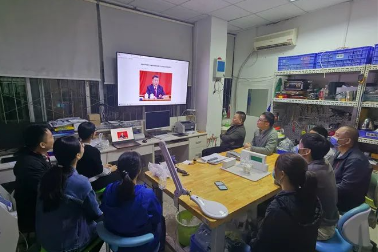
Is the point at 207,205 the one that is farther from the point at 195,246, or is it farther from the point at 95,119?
the point at 95,119

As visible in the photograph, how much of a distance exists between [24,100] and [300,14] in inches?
170

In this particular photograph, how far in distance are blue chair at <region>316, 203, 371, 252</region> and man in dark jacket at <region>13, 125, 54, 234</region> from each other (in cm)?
202

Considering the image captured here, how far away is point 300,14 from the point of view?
330 cm

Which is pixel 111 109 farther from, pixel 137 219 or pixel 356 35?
pixel 356 35

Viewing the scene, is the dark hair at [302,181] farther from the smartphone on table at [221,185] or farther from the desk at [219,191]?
the smartphone on table at [221,185]

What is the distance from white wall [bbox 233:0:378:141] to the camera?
2717 millimetres

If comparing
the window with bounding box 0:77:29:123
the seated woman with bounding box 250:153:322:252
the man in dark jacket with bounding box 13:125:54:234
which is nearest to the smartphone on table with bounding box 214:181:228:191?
the seated woman with bounding box 250:153:322:252

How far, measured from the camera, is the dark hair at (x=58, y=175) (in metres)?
1.14

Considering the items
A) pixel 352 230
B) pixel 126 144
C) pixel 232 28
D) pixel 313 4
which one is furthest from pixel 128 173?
pixel 232 28

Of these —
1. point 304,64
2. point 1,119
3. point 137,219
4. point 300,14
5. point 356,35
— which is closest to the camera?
point 137,219

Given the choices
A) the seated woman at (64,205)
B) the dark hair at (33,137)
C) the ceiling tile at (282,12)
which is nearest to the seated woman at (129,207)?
the seated woman at (64,205)

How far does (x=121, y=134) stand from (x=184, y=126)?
1.12 metres

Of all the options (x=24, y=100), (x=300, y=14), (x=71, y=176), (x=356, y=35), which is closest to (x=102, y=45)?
(x=24, y=100)

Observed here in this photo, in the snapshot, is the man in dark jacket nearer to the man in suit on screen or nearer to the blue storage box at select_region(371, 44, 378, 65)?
the man in suit on screen
